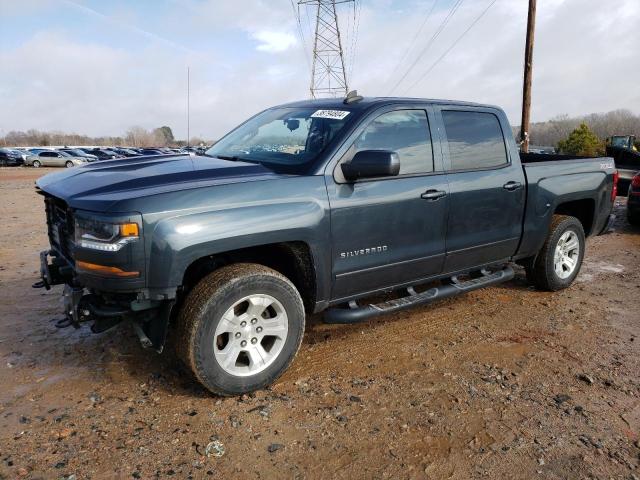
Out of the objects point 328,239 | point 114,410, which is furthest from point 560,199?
point 114,410

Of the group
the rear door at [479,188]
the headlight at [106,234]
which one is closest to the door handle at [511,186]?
the rear door at [479,188]

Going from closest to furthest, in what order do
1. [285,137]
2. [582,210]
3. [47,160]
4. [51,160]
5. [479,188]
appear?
1. [285,137]
2. [479,188]
3. [582,210]
4. [47,160]
5. [51,160]

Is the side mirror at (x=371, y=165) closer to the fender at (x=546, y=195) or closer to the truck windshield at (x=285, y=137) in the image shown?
the truck windshield at (x=285, y=137)

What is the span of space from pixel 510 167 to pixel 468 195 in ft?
2.42

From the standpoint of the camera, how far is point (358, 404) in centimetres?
313

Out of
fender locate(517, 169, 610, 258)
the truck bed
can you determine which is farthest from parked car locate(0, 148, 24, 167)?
fender locate(517, 169, 610, 258)

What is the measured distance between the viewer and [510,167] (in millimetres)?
4551

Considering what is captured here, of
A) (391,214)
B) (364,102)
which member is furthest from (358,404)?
(364,102)

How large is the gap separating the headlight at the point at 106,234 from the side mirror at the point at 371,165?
1.41 meters

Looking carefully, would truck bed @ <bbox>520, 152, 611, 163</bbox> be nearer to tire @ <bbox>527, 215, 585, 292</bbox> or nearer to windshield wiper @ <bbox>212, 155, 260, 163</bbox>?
tire @ <bbox>527, 215, 585, 292</bbox>

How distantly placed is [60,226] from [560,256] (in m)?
4.74

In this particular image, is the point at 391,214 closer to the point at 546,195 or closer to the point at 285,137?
the point at 285,137

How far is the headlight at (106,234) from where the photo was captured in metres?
2.69

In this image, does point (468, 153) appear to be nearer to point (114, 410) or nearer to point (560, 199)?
point (560, 199)
